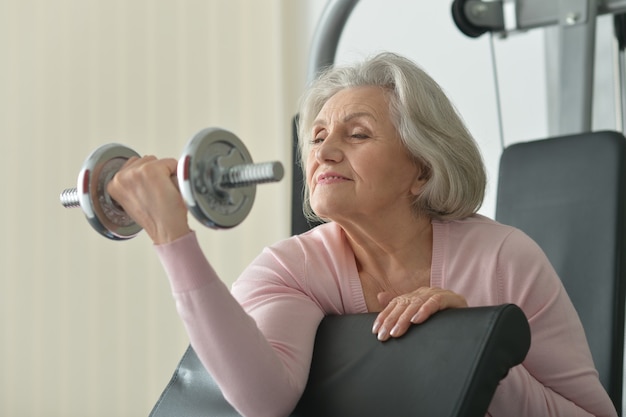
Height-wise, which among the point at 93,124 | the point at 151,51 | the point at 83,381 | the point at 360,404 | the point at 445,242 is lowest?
the point at 83,381

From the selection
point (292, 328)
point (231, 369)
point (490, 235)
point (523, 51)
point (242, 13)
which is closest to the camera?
point (231, 369)

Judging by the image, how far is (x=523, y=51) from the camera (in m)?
2.85

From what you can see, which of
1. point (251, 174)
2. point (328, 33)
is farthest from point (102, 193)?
point (328, 33)

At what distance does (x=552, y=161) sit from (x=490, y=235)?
0.50 m

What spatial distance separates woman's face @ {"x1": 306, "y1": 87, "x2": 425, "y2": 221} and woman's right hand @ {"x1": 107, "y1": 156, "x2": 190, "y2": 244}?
377 millimetres

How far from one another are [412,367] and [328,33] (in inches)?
53.0

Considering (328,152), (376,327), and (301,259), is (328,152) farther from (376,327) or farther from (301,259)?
(376,327)

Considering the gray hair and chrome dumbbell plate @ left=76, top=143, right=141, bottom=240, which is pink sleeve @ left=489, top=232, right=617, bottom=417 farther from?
chrome dumbbell plate @ left=76, top=143, right=141, bottom=240

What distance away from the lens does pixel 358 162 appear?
4.76 ft

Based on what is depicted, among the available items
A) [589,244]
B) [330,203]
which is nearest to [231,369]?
[330,203]

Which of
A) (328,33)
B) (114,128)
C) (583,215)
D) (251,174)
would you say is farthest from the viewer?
(114,128)

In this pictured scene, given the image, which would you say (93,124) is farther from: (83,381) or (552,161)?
(552,161)

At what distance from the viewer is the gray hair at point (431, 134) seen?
150 centimetres

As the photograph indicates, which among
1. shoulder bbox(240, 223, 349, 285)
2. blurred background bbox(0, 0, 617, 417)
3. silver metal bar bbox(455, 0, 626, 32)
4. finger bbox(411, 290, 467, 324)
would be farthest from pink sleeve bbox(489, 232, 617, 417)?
blurred background bbox(0, 0, 617, 417)
